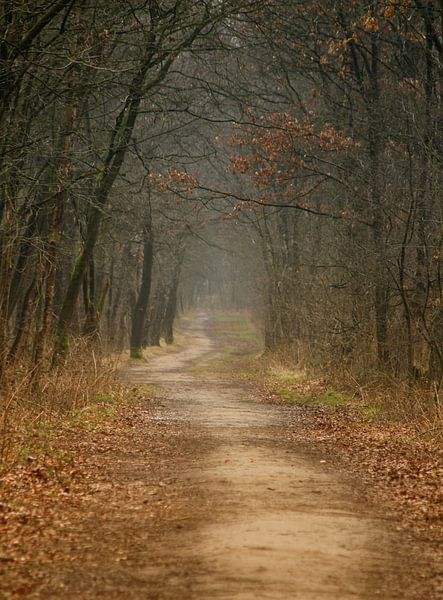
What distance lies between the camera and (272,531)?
6949mm

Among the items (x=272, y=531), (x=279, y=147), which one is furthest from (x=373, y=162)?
(x=272, y=531)

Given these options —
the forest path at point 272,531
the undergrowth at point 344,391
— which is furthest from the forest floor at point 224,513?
the undergrowth at point 344,391

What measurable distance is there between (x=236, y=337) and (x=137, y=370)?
2608cm

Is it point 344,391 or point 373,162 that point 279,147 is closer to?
point 373,162

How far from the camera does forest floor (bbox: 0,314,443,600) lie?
5.84 metres

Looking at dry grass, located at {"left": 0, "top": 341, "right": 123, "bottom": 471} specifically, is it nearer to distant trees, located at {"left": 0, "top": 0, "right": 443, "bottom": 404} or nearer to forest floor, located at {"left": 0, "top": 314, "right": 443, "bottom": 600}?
forest floor, located at {"left": 0, "top": 314, "right": 443, "bottom": 600}

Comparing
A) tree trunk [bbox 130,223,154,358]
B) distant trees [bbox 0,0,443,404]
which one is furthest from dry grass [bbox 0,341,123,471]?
tree trunk [bbox 130,223,154,358]

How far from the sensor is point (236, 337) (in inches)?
2172

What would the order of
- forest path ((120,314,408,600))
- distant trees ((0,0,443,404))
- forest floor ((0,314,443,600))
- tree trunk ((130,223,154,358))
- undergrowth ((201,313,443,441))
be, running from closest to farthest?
forest path ((120,314,408,600)), forest floor ((0,314,443,600)), distant trees ((0,0,443,404)), undergrowth ((201,313,443,441)), tree trunk ((130,223,154,358))

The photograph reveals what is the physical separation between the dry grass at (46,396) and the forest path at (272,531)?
1.94 meters

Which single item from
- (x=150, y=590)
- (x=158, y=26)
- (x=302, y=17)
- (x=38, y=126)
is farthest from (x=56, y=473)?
(x=302, y=17)

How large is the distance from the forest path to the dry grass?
194cm

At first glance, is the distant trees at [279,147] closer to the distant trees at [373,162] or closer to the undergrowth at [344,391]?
the distant trees at [373,162]

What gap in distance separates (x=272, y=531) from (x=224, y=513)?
32.3 inches
